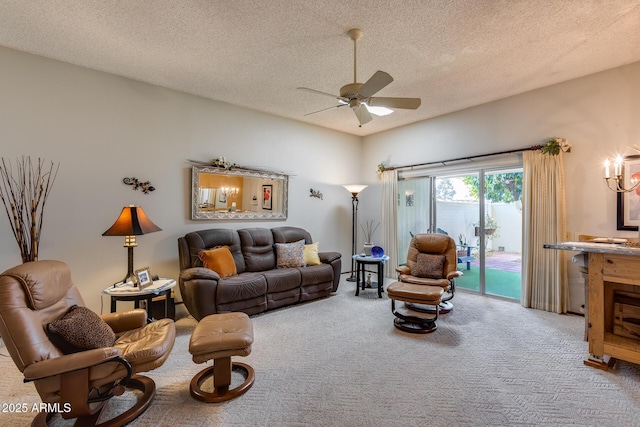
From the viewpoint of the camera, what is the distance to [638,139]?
3.38 meters

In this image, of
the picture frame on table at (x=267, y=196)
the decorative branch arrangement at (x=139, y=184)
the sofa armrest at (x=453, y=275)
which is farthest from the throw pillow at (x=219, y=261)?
the sofa armrest at (x=453, y=275)

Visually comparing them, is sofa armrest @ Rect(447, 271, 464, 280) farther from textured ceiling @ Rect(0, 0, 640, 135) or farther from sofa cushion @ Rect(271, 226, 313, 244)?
textured ceiling @ Rect(0, 0, 640, 135)

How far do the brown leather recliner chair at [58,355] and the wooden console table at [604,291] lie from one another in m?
3.46

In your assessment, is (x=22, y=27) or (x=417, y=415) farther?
(x=22, y=27)

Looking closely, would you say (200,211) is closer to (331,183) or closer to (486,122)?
(331,183)

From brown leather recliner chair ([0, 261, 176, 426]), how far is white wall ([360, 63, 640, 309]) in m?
4.84

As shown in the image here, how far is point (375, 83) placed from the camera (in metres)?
2.50

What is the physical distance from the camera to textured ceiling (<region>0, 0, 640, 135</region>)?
2.45 m

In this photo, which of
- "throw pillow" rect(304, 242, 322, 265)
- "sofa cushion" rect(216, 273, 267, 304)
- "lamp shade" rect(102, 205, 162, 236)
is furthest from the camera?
"throw pillow" rect(304, 242, 322, 265)

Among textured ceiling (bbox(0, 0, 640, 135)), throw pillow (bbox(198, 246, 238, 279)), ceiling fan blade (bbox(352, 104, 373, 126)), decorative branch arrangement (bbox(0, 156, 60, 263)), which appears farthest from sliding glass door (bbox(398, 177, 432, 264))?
decorative branch arrangement (bbox(0, 156, 60, 263))

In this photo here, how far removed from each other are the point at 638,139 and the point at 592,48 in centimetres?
123

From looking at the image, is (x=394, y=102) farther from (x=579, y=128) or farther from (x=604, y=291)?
(x=579, y=128)

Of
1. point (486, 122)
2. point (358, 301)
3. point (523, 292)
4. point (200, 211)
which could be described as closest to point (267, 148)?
point (200, 211)

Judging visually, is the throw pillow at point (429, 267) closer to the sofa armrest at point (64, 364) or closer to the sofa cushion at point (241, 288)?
the sofa cushion at point (241, 288)
